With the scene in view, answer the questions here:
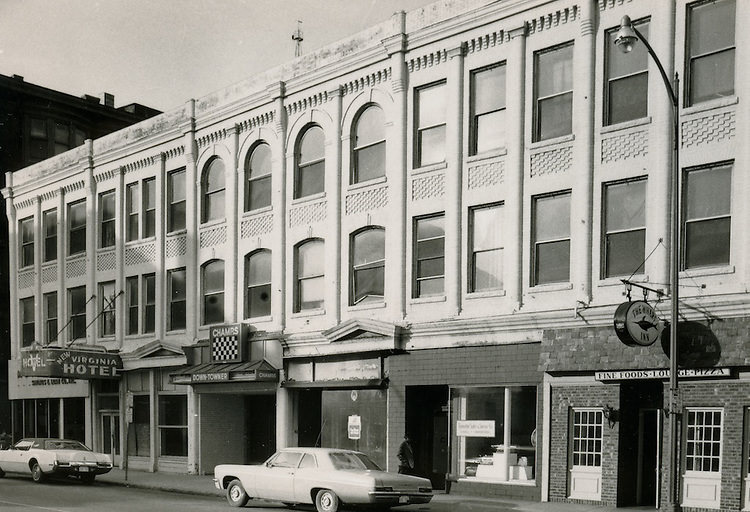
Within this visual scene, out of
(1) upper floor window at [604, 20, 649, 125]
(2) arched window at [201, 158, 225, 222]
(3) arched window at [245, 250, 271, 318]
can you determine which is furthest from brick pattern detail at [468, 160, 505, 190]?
(2) arched window at [201, 158, 225, 222]

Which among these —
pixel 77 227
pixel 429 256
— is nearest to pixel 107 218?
pixel 77 227

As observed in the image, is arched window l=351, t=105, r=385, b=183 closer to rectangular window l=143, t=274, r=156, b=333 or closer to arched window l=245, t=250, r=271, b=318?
arched window l=245, t=250, r=271, b=318

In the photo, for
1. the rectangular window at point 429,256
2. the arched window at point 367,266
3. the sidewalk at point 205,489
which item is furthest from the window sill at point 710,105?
the arched window at point 367,266

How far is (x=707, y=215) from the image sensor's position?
61.9 feet

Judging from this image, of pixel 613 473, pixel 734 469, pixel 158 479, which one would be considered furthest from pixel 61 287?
pixel 734 469

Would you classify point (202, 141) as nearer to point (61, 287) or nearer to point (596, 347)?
point (61, 287)

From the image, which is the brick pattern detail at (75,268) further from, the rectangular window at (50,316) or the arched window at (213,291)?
the arched window at (213,291)

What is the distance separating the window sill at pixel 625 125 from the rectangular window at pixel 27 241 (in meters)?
28.0

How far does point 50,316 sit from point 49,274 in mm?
1735

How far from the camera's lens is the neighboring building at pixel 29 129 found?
1778 inches

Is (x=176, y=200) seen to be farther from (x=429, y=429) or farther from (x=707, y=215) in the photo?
(x=707, y=215)

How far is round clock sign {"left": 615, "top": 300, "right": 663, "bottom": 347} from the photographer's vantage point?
18078mm

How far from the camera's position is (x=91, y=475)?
27.8 m

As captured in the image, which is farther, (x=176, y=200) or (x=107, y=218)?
(x=107, y=218)
